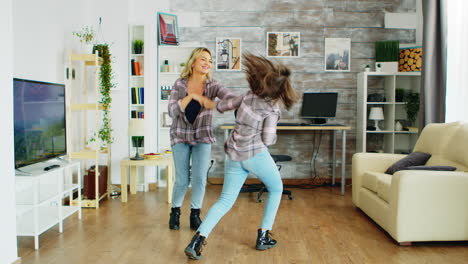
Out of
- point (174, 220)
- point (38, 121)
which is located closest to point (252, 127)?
point (174, 220)

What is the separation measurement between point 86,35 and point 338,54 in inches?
126

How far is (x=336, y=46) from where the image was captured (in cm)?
558

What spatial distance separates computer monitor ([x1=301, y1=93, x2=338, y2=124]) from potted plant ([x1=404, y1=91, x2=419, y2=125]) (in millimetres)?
895

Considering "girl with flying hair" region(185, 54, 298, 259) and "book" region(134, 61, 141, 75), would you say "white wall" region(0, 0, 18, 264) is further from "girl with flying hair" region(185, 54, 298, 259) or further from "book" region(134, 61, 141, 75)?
"book" region(134, 61, 141, 75)

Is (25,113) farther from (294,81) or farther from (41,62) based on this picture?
(294,81)

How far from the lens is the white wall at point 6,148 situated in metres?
2.47

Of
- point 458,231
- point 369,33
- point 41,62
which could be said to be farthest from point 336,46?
point 41,62

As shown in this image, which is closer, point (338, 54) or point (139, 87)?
point (139, 87)

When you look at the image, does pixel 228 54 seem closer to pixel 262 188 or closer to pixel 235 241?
pixel 262 188

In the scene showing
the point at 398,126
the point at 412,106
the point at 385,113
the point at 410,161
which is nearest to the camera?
the point at 410,161

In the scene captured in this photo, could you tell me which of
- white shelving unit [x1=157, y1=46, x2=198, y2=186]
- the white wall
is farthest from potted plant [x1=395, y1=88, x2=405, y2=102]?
the white wall

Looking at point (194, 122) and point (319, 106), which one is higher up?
point (319, 106)

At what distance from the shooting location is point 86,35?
4.52m

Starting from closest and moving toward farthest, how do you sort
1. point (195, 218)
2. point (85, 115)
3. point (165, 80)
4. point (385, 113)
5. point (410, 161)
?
point (195, 218) → point (410, 161) → point (85, 115) → point (165, 80) → point (385, 113)
